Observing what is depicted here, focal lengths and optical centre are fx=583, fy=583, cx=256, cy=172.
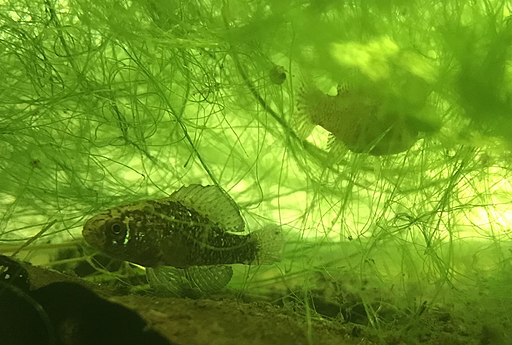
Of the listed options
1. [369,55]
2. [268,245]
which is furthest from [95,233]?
[369,55]

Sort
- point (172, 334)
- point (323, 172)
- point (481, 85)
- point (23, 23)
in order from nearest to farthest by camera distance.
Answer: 1. point (172, 334)
2. point (481, 85)
3. point (323, 172)
4. point (23, 23)

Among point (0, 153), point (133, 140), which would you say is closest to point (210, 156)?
point (133, 140)

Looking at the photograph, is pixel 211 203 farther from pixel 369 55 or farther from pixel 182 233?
pixel 369 55

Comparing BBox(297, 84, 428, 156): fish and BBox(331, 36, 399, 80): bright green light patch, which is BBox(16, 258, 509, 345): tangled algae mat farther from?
BBox(331, 36, 399, 80): bright green light patch

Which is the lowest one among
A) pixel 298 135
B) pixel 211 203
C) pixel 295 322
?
pixel 295 322

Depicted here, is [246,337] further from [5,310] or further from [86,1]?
[86,1]
